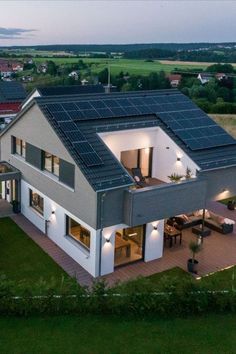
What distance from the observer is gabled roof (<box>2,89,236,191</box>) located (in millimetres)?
18203

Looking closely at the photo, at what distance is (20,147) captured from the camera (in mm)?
24562

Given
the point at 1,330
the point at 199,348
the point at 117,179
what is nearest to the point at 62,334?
the point at 1,330

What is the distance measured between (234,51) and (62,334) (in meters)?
143

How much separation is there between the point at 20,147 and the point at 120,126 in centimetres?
699

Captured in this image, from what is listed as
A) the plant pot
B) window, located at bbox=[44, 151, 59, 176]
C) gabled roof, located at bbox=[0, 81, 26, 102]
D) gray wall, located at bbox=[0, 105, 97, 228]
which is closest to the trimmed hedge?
the plant pot

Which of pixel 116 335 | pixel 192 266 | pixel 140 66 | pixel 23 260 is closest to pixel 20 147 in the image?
pixel 23 260

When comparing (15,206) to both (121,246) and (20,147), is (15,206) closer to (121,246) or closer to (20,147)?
(20,147)

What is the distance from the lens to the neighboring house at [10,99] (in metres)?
52.3

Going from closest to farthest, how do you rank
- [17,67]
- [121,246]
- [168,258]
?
[121,246] → [168,258] → [17,67]

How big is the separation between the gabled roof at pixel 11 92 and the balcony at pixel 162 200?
4010cm

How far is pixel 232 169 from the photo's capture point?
21.6 metres

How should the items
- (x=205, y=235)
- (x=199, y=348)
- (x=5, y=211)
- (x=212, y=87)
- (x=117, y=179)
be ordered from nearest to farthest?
(x=199, y=348) → (x=117, y=179) → (x=205, y=235) → (x=5, y=211) → (x=212, y=87)

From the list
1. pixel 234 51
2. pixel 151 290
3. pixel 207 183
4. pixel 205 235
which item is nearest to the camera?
pixel 151 290

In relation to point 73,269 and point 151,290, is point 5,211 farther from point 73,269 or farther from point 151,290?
point 151,290
